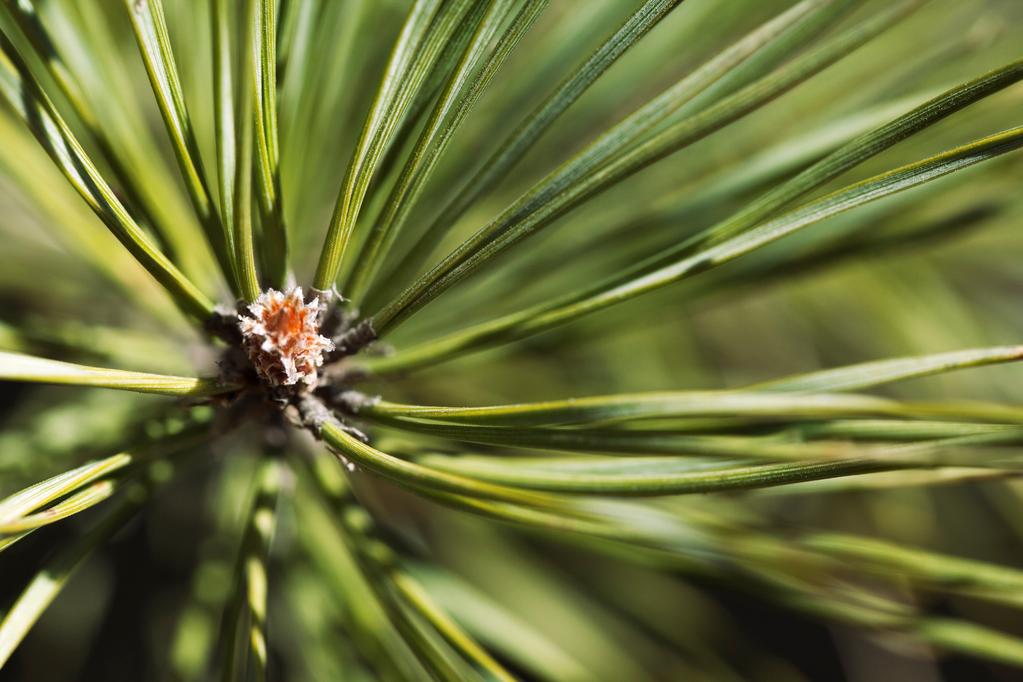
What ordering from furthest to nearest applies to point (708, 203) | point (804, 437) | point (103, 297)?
point (103, 297) → point (708, 203) → point (804, 437)

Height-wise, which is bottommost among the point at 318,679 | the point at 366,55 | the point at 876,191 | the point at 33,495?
the point at 318,679

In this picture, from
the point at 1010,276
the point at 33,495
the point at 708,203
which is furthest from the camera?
the point at 1010,276

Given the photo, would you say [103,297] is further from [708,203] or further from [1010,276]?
[1010,276]

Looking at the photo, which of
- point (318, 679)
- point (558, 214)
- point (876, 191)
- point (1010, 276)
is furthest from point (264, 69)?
point (1010, 276)

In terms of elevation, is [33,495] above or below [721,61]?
below

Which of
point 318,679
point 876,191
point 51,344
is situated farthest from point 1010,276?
point 51,344

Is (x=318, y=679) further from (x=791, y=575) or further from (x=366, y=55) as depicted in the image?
(x=366, y=55)

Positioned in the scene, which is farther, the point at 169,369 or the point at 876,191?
the point at 169,369

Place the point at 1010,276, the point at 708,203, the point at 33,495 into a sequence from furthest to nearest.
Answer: the point at 1010,276 < the point at 708,203 < the point at 33,495

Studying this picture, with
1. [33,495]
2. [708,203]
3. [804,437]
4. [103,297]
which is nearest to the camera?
[33,495]
